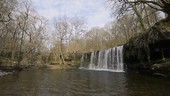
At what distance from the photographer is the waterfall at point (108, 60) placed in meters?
31.6

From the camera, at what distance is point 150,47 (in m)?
23.2

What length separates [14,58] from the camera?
36219 mm

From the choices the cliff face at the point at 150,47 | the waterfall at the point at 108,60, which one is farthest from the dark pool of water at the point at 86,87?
the waterfall at the point at 108,60

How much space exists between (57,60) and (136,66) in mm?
24290

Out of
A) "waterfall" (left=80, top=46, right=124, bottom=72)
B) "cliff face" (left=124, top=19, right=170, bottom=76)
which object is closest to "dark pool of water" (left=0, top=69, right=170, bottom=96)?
"cliff face" (left=124, top=19, right=170, bottom=76)

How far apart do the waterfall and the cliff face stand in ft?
8.34

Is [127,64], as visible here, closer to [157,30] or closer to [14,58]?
[157,30]

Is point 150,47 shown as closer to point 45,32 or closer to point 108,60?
point 108,60

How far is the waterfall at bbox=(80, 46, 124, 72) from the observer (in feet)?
104

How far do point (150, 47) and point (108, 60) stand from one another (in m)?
11.8

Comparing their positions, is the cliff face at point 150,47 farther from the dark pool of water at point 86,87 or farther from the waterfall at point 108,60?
the dark pool of water at point 86,87

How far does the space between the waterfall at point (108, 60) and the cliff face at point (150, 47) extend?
2.54 m

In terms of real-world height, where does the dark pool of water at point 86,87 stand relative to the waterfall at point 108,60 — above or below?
below

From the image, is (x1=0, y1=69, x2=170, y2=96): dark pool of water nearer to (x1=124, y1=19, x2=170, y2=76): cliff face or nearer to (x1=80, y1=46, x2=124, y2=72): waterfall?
(x1=124, y1=19, x2=170, y2=76): cliff face
